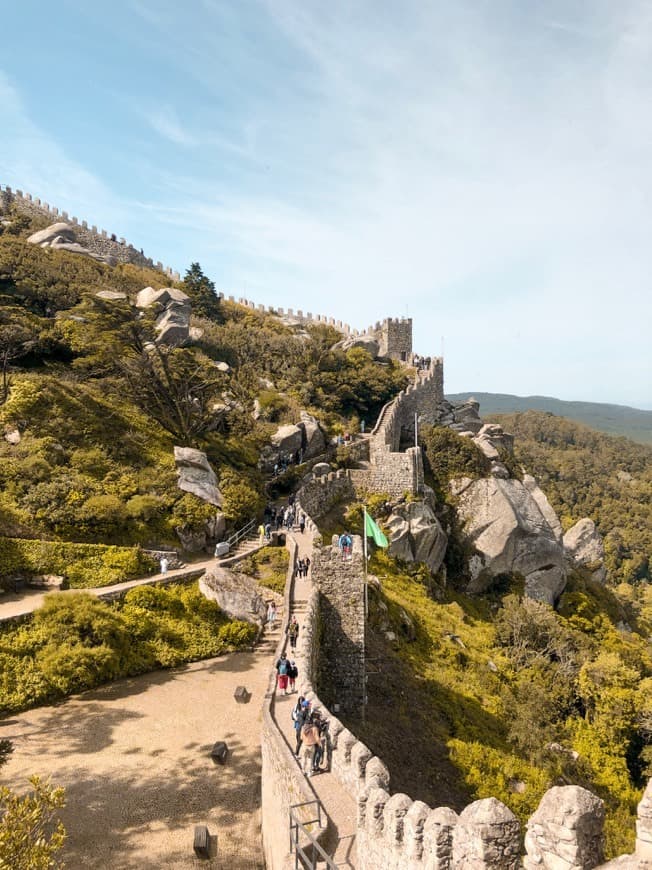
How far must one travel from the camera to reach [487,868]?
5172 mm

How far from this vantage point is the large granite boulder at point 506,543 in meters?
33.0

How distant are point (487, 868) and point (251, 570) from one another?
17607mm

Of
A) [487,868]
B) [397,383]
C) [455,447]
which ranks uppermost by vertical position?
[397,383]

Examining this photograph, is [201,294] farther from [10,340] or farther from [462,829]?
[462,829]

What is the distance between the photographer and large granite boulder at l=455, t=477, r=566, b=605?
3297 centimetres

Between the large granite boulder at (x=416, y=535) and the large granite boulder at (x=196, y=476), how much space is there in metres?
10.2

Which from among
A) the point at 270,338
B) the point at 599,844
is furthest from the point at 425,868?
the point at 270,338

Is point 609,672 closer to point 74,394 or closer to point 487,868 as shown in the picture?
point 487,868

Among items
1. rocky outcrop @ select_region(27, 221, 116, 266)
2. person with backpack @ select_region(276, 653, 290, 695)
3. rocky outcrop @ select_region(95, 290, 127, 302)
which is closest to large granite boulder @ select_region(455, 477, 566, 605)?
person with backpack @ select_region(276, 653, 290, 695)

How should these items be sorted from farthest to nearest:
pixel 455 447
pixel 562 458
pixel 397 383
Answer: pixel 562 458 < pixel 397 383 < pixel 455 447

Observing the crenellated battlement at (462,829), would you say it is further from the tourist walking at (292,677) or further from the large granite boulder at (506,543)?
the large granite boulder at (506,543)

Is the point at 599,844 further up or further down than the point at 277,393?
further down

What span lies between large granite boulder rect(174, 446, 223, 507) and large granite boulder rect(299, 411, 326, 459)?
10367 mm

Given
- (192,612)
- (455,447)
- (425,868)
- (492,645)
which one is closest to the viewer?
(425,868)
